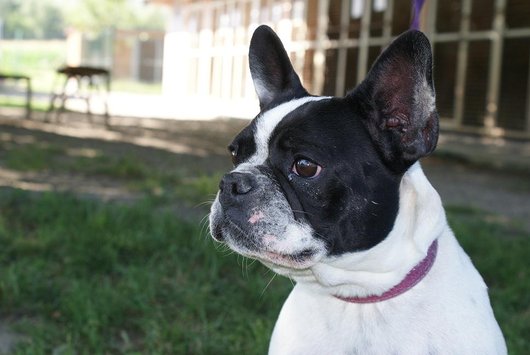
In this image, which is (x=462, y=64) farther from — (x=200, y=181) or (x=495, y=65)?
(x=200, y=181)

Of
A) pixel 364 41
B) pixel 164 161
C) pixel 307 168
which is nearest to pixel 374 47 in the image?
pixel 364 41

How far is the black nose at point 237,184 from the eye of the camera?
221 centimetres

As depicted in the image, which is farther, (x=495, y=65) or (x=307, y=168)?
(x=495, y=65)

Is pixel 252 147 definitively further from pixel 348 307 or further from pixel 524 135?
pixel 524 135

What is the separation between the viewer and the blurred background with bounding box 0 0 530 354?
347 centimetres

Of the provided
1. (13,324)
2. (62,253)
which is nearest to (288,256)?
(13,324)

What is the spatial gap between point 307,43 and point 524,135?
241 inches

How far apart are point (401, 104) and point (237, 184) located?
0.56 meters

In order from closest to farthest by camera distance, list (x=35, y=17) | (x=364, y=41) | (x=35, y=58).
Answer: (x=364, y=41)
(x=35, y=58)
(x=35, y=17)

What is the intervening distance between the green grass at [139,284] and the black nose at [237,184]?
3.65ft

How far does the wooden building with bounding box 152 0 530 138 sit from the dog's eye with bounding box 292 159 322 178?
870 cm

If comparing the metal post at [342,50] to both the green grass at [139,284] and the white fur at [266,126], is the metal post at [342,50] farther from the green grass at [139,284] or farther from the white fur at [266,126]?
the white fur at [266,126]

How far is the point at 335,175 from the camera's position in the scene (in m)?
2.19

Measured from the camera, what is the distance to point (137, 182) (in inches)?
258
